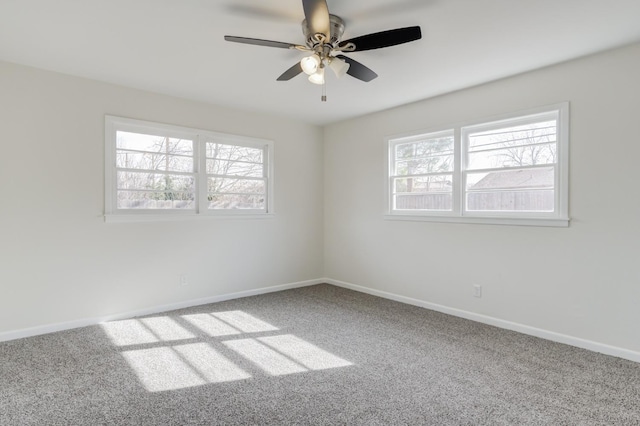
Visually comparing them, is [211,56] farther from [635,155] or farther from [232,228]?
[635,155]

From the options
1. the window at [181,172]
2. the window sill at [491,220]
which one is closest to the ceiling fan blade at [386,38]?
the window sill at [491,220]

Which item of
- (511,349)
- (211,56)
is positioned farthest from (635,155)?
(211,56)

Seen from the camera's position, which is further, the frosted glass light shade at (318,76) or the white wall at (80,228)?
the white wall at (80,228)

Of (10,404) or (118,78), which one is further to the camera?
(118,78)

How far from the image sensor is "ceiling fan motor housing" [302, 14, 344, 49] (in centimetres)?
230

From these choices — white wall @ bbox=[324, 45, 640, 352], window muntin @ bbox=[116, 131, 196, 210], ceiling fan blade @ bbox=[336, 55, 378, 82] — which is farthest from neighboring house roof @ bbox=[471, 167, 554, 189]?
window muntin @ bbox=[116, 131, 196, 210]

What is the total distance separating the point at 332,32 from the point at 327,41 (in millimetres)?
115

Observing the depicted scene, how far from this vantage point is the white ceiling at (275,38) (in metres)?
2.27

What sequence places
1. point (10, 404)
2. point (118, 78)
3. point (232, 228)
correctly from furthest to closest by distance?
point (232, 228)
point (118, 78)
point (10, 404)

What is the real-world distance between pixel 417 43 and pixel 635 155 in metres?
1.92

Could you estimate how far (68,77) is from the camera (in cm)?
342

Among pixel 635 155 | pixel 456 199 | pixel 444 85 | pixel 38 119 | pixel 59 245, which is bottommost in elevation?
pixel 59 245

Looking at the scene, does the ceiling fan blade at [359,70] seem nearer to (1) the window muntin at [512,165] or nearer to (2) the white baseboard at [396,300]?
(1) the window muntin at [512,165]

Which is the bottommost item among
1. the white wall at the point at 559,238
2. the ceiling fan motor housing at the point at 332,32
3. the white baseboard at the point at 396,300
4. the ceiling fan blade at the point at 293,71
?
the white baseboard at the point at 396,300
